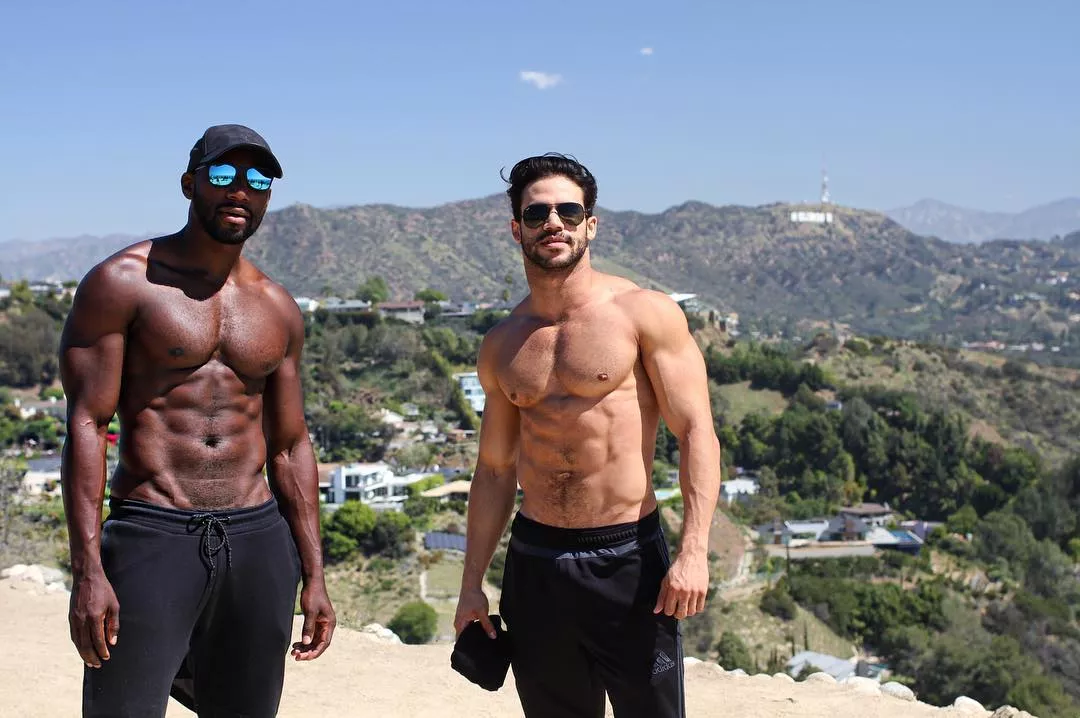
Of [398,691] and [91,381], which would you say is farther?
[398,691]

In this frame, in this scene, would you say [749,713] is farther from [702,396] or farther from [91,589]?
[91,589]

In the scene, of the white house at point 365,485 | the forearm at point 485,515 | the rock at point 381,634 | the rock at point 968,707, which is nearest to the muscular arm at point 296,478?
the forearm at point 485,515

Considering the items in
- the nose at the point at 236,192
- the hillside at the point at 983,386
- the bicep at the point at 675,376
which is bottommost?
the hillside at the point at 983,386

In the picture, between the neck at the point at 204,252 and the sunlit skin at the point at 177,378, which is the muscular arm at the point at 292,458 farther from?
the neck at the point at 204,252

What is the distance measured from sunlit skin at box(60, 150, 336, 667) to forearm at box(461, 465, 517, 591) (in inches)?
18.9

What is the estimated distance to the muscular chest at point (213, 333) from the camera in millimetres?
2982

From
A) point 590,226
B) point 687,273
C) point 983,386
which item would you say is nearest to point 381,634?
point 590,226

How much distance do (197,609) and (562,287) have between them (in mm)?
1344

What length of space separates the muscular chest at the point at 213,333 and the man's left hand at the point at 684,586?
1.26 m

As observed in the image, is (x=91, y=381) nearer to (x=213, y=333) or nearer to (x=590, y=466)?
(x=213, y=333)

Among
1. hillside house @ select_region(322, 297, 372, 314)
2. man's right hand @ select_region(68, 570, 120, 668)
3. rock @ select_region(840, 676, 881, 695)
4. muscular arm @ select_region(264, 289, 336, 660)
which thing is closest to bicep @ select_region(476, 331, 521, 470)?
muscular arm @ select_region(264, 289, 336, 660)

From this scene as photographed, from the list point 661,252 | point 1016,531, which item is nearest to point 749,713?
point 1016,531

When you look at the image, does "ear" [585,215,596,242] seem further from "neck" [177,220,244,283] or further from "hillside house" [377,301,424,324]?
"hillside house" [377,301,424,324]

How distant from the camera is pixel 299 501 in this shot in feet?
10.9
